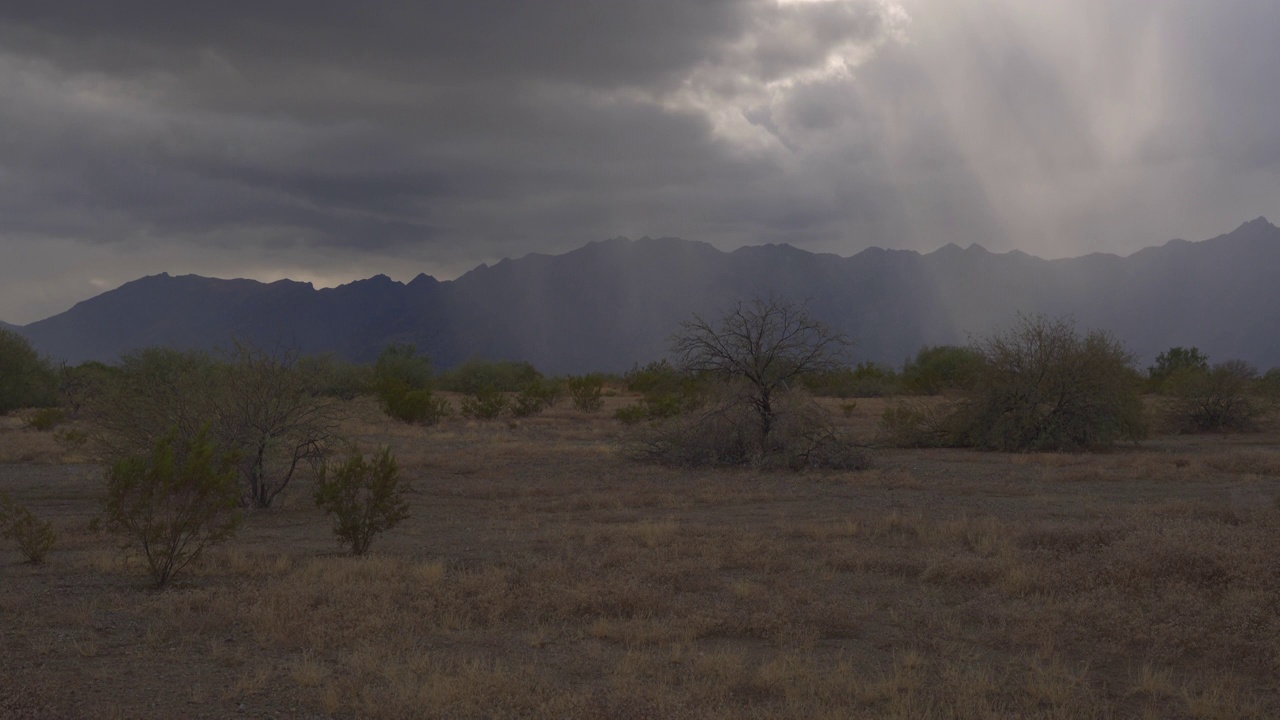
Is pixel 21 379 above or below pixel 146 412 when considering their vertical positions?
above

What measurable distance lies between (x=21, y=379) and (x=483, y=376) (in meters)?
32.9

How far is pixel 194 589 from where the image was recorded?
922cm

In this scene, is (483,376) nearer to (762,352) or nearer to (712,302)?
(762,352)

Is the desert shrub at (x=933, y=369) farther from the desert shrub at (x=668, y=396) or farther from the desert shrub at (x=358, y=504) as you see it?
the desert shrub at (x=358, y=504)

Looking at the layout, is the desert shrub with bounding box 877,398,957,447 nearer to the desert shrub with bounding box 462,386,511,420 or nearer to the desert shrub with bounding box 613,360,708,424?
the desert shrub with bounding box 613,360,708,424

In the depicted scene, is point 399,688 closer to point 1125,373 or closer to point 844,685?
point 844,685

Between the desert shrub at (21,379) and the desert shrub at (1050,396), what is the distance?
42242mm

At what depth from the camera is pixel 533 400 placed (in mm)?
44844

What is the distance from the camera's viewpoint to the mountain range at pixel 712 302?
5116 inches

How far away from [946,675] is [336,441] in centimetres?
1342

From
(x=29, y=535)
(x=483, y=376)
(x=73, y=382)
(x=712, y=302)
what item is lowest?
(x=29, y=535)

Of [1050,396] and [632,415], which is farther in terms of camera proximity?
[632,415]

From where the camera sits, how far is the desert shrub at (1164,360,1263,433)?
31.9 m

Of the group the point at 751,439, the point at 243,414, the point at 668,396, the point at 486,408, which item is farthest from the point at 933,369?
the point at 243,414
